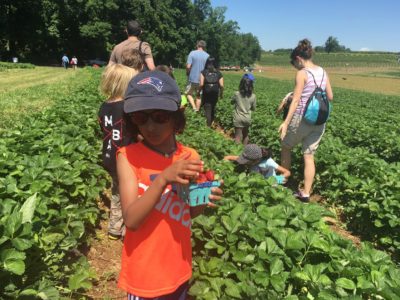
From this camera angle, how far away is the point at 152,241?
1871 millimetres

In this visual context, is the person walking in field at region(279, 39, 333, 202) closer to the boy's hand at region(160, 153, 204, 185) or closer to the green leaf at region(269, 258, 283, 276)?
the green leaf at region(269, 258, 283, 276)

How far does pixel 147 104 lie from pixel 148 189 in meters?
0.37

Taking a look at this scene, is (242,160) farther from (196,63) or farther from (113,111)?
(196,63)

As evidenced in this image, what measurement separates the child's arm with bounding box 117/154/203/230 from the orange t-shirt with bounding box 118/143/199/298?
0.05 meters

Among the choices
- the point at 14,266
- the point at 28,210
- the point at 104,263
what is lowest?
the point at 104,263

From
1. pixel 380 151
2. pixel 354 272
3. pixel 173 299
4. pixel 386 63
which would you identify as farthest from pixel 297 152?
pixel 386 63

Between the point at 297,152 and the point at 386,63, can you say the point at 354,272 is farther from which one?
the point at 386,63

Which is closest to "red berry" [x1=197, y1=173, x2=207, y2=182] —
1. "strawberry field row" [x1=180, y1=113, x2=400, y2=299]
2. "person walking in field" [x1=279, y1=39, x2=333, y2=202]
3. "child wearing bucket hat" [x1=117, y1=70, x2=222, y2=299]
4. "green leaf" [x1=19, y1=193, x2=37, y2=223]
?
"child wearing bucket hat" [x1=117, y1=70, x2=222, y2=299]

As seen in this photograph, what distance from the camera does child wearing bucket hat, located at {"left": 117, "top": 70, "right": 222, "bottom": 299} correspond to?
1.75m

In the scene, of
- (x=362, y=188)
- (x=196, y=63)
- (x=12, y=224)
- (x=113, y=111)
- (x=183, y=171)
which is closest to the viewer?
(x=183, y=171)

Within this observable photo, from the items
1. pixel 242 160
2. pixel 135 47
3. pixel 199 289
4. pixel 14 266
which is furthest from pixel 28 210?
pixel 135 47

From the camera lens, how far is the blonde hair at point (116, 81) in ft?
12.0

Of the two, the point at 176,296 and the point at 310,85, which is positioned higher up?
the point at 310,85

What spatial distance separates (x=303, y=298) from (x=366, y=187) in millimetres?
3294
